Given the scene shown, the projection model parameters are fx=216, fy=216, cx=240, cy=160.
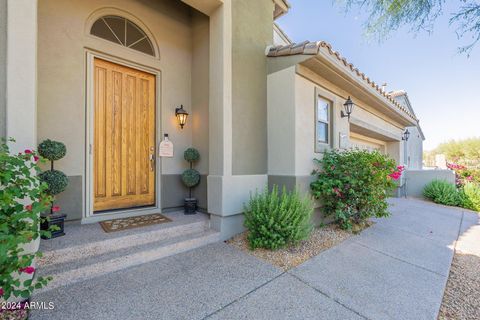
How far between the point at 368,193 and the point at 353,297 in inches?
92.7

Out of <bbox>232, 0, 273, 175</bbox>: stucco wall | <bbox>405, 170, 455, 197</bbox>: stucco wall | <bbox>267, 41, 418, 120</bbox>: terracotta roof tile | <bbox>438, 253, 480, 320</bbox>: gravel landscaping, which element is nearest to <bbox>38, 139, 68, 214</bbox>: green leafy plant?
<bbox>232, 0, 273, 175</bbox>: stucco wall

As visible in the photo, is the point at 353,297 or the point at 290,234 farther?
the point at 290,234

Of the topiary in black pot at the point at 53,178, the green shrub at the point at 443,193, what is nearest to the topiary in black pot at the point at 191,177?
the topiary in black pot at the point at 53,178

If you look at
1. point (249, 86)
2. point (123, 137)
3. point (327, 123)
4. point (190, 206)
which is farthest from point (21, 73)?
point (327, 123)

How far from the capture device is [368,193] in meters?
4.11

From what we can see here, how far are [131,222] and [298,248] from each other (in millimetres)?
2675

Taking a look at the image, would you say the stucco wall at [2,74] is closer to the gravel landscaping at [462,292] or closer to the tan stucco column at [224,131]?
the tan stucco column at [224,131]

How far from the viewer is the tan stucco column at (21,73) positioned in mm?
2037

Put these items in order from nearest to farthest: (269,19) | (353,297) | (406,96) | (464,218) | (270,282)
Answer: (353,297), (270,282), (269,19), (464,218), (406,96)

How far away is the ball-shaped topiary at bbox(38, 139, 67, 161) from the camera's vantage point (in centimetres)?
280

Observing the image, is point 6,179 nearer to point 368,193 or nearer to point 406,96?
point 368,193

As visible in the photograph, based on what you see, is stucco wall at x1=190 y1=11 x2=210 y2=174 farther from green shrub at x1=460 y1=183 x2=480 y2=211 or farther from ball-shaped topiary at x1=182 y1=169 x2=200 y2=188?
green shrub at x1=460 y1=183 x2=480 y2=211

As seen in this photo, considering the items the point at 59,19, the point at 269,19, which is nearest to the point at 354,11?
the point at 269,19

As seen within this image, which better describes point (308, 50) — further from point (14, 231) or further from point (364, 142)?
point (364, 142)
